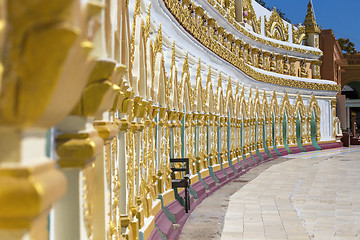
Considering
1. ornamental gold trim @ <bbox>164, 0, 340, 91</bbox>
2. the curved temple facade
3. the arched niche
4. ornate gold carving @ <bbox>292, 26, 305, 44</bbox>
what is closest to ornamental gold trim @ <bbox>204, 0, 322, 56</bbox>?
the curved temple facade

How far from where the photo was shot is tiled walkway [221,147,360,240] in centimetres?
515

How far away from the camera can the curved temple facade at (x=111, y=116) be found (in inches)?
31.0

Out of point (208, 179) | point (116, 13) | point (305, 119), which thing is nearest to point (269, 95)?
point (305, 119)

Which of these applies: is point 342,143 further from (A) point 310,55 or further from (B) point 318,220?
(B) point 318,220

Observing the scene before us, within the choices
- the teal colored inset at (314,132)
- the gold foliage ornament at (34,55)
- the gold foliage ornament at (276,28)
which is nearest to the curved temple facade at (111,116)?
the gold foliage ornament at (34,55)

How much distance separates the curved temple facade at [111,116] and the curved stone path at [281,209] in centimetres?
37

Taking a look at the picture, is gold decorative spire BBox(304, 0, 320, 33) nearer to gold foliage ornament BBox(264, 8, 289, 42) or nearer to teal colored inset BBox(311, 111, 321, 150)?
gold foliage ornament BBox(264, 8, 289, 42)

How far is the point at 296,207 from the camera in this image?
22.1ft

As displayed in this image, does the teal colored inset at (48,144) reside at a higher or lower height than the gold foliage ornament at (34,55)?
lower

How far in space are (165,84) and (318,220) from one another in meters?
2.76

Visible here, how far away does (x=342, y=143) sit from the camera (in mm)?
22219

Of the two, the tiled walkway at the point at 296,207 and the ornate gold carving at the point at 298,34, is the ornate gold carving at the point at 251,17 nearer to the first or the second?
the ornate gold carving at the point at 298,34

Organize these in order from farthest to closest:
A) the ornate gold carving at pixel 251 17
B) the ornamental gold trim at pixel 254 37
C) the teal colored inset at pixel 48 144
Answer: the ornate gold carving at pixel 251 17, the ornamental gold trim at pixel 254 37, the teal colored inset at pixel 48 144

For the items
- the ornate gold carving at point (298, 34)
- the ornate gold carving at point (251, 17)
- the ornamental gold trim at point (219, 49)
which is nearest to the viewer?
the ornamental gold trim at point (219, 49)
